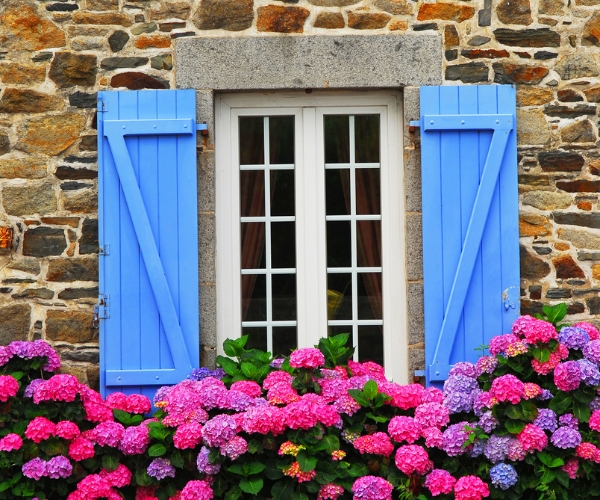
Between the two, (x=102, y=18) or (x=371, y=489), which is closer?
(x=371, y=489)

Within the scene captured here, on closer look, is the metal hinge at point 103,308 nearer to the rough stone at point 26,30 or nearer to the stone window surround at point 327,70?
the stone window surround at point 327,70

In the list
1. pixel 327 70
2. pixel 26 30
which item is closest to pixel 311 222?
pixel 327 70

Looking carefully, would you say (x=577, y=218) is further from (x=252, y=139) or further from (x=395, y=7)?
(x=252, y=139)

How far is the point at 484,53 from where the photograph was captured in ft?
16.1

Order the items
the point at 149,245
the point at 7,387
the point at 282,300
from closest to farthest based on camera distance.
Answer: the point at 7,387, the point at 149,245, the point at 282,300

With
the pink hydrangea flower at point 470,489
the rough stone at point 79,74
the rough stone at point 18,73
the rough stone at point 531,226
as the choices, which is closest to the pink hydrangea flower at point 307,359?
the pink hydrangea flower at point 470,489

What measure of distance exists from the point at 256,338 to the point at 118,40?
1.79m

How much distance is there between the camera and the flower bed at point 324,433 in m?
4.21

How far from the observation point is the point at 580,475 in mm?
4250

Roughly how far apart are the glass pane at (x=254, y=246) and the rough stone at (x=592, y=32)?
2017 millimetres

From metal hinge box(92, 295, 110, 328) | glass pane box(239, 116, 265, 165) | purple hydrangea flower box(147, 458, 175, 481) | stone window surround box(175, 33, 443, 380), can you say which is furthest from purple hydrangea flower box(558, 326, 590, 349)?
metal hinge box(92, 295, 110, 328)

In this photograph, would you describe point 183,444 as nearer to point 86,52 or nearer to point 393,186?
point 393,186

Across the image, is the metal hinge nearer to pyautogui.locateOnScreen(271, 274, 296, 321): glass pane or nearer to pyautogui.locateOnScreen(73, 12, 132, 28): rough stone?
pyautogui.locateOnScreen(271, 274, 296, 321): glass pane

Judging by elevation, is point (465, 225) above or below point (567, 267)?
above
